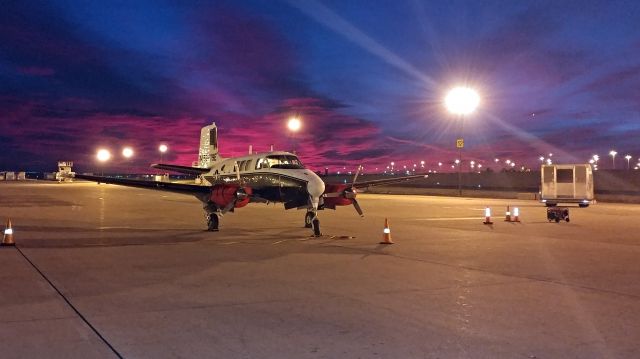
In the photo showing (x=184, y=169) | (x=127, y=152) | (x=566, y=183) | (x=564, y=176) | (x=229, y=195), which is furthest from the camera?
(x=127, y=152)

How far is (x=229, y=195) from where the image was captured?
19.3 metres

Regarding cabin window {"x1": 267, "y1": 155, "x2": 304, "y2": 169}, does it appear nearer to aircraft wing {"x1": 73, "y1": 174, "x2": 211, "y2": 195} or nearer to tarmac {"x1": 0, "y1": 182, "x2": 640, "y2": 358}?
aircraft wing {"x1": 73, "y1": 174, "x2": 211, "y2": 195}

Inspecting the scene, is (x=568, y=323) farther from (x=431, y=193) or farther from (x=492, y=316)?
(x=431, y=193)

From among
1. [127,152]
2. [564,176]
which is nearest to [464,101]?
[564,176]

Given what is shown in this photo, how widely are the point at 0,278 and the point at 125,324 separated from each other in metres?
4.69

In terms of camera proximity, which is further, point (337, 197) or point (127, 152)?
point (127, 152)

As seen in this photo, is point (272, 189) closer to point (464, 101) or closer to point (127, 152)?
point (464, 101)

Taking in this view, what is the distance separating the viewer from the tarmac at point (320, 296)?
6.15 meters

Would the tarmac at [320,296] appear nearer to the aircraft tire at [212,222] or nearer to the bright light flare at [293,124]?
the aircraft tire at [212,222]

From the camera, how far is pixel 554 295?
8.81 meters

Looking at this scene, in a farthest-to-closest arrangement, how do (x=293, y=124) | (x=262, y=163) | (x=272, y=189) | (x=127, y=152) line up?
(x=127, y=152), (x=293, y=124), (x=262, y=163), (x=272, y=189)

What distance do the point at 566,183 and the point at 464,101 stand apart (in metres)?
15.0

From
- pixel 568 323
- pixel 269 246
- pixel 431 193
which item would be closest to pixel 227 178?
pixel 269 246

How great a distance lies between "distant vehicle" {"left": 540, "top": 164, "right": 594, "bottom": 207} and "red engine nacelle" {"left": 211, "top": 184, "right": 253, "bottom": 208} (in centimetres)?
1821
